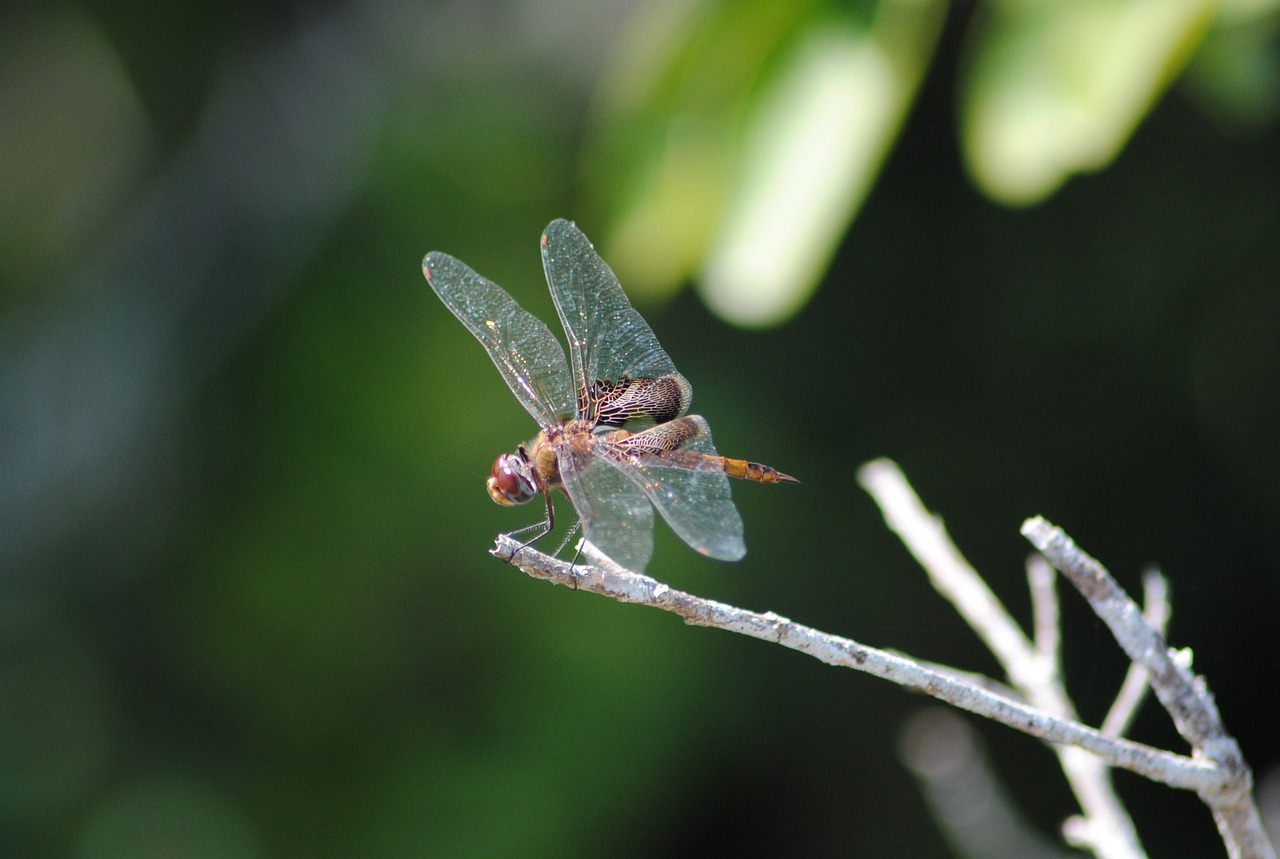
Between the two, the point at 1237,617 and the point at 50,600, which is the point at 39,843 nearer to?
the point at 50,600

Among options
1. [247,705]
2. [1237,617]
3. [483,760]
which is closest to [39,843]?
[247,705]

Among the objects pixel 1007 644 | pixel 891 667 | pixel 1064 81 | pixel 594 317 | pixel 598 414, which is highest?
pixel 1064 81

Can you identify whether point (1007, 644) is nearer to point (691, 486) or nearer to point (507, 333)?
point (691, 486)

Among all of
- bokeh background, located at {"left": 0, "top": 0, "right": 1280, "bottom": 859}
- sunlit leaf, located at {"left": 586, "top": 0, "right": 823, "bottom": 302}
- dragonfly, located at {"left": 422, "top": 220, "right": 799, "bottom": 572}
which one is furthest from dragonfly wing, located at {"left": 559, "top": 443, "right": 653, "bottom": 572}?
bokeh background, located at {"left": 0, "top": 0, "right": 1280, "bottom": 859}

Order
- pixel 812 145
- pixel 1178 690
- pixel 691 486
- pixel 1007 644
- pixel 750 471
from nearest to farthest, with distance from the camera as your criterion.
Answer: pixel 1178 690, pixel 1007 644, pixel 812 145, pixel 691 486, pixel 750 471

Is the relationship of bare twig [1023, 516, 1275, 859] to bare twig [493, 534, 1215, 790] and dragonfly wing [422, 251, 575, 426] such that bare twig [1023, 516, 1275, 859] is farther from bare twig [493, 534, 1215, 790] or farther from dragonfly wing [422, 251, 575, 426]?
dragonfly wing [422, 251, 575, 426]

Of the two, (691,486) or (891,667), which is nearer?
(891,667)

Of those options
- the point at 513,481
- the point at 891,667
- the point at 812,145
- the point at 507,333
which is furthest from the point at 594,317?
the point at 891,667

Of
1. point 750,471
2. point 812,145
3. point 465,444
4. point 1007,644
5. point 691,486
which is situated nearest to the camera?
point 1007,644

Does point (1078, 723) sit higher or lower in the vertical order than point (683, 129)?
lower
